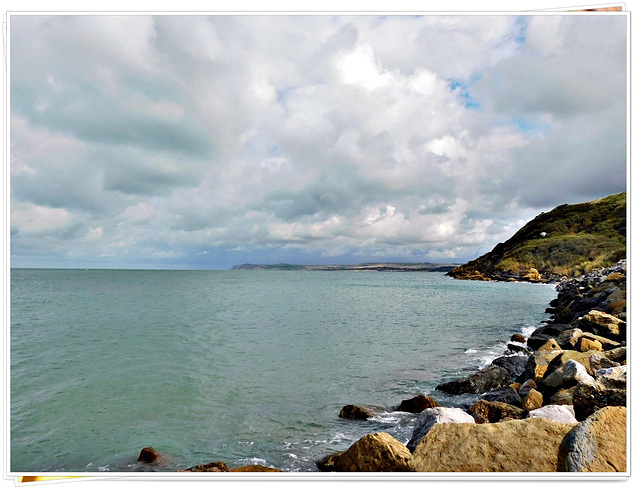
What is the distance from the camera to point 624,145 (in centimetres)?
562

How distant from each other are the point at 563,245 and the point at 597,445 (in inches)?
1164

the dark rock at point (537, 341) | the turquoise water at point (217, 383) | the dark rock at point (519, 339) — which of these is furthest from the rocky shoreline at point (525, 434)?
the dark rock at point (519, 339)

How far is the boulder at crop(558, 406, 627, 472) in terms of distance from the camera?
13.5 feet

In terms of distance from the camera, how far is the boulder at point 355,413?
9.51m

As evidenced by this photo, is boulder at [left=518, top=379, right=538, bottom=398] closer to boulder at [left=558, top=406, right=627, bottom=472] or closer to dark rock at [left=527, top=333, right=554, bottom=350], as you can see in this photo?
boulder at [left=558, top=406, right=627, bottom=472]

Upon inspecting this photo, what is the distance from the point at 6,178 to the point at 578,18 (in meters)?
8.93

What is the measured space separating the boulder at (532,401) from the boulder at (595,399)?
225cm

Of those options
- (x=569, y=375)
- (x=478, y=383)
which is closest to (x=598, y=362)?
(x=569, y=375)

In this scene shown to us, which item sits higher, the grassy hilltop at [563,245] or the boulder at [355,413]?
the grassy hilltop at [563,245]

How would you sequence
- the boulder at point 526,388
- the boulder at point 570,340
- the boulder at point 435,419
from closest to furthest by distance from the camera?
the boulder at point 435,419 < the boulder at point 526,388 < the boulder at point 570,340

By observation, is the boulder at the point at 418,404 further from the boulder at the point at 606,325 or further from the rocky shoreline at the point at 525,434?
the boulder at the point at 606,325
